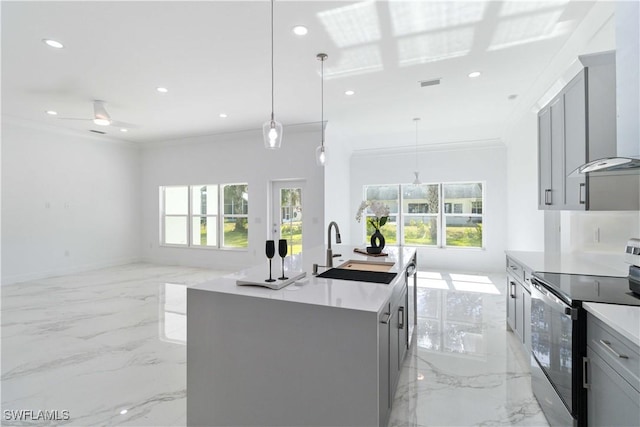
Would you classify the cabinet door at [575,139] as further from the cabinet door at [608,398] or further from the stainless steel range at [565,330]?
the cabinet door at [608,398]

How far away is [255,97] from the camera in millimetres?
4367

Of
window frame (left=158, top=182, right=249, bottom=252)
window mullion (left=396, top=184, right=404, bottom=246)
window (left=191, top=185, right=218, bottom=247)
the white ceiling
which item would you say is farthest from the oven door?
window (left=191, top=185, right=218, bottom=247)

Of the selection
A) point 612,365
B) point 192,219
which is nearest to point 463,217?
point 612,365

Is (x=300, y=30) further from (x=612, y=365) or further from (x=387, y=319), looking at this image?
(x=612, y=365)

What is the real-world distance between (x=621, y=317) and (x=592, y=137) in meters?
1.32

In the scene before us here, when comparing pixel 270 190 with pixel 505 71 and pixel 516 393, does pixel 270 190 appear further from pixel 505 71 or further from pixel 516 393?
pixel 516 393

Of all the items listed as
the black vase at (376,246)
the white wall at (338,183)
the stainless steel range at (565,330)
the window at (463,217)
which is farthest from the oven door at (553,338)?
the window at (463,217)

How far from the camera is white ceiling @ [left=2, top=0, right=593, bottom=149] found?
2482 millimetres

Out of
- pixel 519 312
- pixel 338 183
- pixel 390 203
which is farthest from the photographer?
pixel 390 203

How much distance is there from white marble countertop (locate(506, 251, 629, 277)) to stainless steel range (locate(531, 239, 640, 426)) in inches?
6.5

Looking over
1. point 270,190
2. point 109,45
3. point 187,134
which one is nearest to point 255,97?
point 109,45

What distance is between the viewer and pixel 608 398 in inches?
51.8

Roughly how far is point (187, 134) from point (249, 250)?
2.94 metres

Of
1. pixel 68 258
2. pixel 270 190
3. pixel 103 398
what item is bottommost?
pixel 103 398
